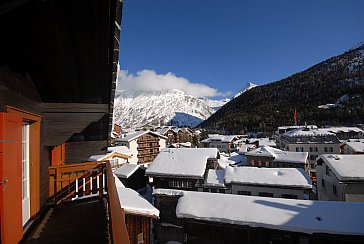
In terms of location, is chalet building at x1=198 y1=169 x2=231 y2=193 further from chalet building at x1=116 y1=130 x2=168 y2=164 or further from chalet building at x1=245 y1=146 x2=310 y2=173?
chalet building at x1=116 y1=130 x2=168 y2=164

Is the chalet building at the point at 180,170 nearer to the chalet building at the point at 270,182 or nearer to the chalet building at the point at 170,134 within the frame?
the chalet building at the point at 270,182

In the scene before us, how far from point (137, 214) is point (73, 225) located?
14.8 feet

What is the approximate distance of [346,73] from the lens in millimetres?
124250

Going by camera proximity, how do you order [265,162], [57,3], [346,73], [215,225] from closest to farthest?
[57,3] < [215,225] < [265,162] < [346,73]

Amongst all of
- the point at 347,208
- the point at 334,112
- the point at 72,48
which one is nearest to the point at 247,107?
the point at 334,112

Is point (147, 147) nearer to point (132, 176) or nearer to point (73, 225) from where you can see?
point (132, 176)

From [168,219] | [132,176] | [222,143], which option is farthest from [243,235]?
[222,143]

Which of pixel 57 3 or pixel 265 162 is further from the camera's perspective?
pixel 265 162

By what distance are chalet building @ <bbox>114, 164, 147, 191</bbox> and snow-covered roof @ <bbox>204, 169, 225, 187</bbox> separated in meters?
8.10

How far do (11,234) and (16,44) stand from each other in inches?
97.3

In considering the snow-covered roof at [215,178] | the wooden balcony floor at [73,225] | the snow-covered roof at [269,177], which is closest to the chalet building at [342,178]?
the snow-covered roof at [269,177]

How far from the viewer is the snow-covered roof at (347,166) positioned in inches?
574

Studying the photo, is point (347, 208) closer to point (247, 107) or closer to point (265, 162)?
point (265, 162)

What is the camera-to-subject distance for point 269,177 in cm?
1773
